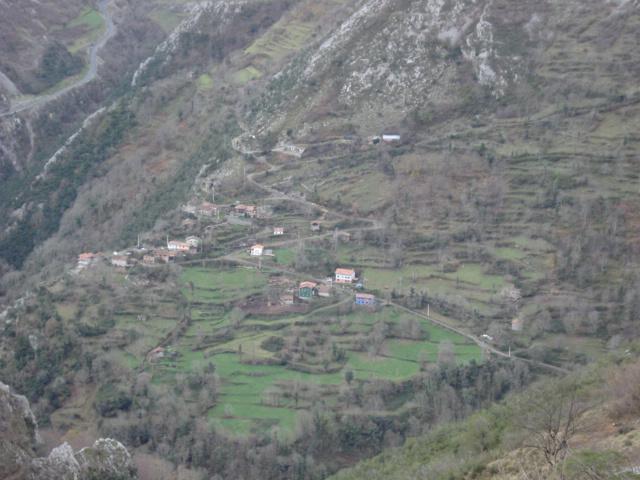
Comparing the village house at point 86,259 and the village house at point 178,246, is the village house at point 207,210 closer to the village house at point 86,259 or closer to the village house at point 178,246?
the village house at point 178,246

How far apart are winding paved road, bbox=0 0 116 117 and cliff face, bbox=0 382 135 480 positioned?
3738 centimetres

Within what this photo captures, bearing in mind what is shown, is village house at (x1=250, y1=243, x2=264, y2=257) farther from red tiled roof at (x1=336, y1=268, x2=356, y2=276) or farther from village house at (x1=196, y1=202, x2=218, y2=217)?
village house at (x1=196, y1=202, x2=218, y2=217)

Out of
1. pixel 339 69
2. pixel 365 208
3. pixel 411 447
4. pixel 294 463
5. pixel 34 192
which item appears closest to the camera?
pixel 411 447

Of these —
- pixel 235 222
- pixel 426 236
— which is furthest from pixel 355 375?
pixel 235 222

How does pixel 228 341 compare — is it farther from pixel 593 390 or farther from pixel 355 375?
pixel 593 390

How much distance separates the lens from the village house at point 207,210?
36.7 meters

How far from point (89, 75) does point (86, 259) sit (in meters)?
30.7

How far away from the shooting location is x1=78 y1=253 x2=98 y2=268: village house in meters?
33.9

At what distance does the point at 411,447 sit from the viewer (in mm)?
20875

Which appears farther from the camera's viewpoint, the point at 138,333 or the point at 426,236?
the point at 426,236

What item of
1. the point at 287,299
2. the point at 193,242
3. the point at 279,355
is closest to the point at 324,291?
the point at 287,299

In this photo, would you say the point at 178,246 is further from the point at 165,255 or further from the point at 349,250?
the point at 349,250

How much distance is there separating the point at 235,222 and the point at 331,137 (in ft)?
23.6

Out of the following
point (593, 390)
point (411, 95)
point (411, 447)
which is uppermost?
point (411, 95)
